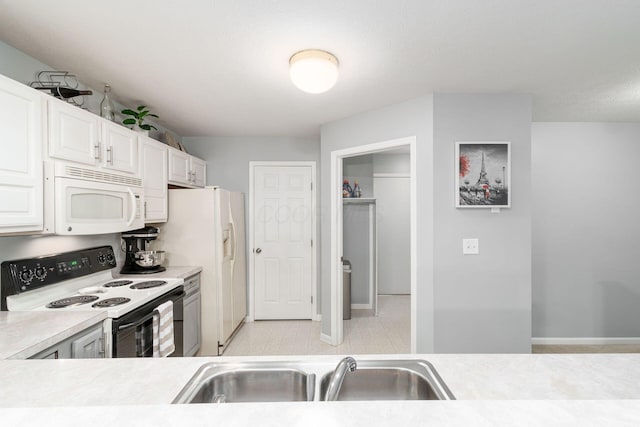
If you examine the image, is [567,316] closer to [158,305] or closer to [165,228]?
[158,305]

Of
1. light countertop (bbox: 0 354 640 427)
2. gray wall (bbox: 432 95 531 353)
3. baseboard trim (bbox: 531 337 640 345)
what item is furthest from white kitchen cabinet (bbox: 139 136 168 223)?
baseboard trim (bbox: 531 337 640 345)

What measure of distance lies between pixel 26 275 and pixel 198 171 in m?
2.10

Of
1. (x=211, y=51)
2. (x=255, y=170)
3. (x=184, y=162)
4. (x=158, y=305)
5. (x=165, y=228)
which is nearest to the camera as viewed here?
(x=211, y=51)

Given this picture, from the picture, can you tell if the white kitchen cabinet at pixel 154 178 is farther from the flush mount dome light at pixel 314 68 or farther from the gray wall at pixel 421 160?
the gray wall at pixel 421 160

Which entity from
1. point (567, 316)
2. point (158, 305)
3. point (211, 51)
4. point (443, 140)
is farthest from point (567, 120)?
point (158, 305)

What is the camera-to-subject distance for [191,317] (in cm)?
271

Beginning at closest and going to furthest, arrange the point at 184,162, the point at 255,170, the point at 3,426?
the point at 3,426 → the point at 184,162 → the point at 255,170

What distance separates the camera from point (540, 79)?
7.43 ft

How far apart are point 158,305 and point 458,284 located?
90.8 inches

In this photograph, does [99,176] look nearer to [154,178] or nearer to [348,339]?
[154,178]

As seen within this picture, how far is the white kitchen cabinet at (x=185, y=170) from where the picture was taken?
3.04 metres

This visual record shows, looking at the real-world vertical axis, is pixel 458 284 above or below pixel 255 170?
below

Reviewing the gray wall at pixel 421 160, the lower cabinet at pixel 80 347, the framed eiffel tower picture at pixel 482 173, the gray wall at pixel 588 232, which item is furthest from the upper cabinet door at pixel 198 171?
the gray wall at pixel 588 232

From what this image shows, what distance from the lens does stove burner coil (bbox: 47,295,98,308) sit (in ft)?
5.93
